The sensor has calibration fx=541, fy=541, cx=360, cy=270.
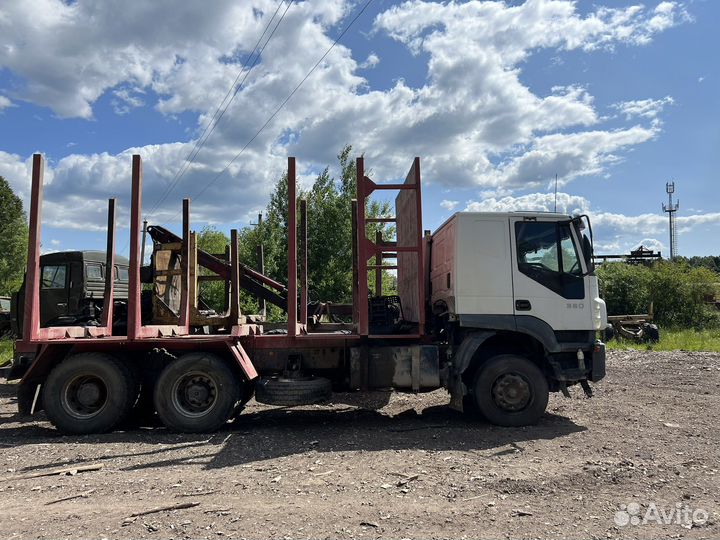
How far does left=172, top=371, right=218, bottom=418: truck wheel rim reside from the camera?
7.41 m

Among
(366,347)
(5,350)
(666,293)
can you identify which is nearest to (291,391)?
(366,347)

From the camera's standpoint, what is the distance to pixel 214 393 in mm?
7426

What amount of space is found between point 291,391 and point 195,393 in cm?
134

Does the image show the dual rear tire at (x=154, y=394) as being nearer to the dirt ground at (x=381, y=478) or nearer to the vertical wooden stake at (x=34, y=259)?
the dirt ground at (x=381, y=478)

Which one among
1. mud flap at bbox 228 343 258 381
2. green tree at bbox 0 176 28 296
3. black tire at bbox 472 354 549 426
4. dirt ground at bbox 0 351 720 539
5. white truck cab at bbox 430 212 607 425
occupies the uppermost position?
green tree at bbox 0 176 28 296

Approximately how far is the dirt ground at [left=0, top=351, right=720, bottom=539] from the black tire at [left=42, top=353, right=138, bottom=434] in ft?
0.87

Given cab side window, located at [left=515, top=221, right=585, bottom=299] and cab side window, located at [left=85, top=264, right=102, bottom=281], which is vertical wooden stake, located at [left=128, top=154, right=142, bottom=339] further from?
cab side window, located at [left=515, top=221, right=585, bottom=299]

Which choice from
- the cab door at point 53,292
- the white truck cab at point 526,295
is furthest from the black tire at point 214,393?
the cab door at point 53,292

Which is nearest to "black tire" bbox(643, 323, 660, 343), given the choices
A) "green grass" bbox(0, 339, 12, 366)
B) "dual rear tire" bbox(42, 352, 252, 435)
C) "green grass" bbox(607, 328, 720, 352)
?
"green grass" bbox(607, 328, 720, 352)

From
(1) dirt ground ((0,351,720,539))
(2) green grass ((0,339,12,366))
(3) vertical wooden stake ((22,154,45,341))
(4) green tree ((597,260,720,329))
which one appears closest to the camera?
(1) dirt ground ((0,351,720,539))

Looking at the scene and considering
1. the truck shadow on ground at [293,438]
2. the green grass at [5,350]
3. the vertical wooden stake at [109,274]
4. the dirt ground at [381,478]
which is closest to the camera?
the dirt ground at [381,478]

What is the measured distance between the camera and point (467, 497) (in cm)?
475

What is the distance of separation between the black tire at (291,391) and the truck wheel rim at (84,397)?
217 centimetres

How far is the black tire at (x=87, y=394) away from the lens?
289 inches
